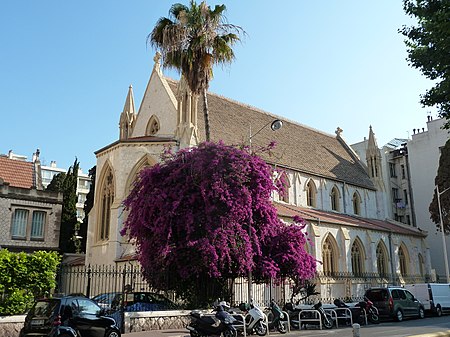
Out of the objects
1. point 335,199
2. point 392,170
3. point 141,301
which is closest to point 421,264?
point 335,199

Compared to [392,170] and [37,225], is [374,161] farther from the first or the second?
[37,225]

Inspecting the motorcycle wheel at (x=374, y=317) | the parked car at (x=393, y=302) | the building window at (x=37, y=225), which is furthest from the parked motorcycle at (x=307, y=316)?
the building window at (x=37, y=225)

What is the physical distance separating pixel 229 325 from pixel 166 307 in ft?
19.8

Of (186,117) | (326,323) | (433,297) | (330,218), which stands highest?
(186,117)

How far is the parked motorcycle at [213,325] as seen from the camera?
14367 mm

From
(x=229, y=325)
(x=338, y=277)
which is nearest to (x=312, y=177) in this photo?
(x=338, y=277)

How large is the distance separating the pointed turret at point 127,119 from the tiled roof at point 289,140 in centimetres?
363

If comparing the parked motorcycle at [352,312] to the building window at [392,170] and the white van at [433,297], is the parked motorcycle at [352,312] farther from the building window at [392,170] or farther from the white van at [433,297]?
the building window at [392,170]

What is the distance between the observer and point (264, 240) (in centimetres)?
2173

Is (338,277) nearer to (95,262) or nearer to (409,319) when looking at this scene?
(409,319)

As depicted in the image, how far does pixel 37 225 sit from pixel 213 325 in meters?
22.1

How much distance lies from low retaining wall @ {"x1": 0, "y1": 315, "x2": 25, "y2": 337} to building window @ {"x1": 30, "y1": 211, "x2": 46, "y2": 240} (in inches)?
715

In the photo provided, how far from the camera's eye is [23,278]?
53.0ft

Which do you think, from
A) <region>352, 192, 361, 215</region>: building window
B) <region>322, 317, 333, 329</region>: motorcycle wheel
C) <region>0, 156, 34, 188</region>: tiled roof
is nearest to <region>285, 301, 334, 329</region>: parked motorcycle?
<region>322, 317, 333, 329</region>: motorcycle wheel
